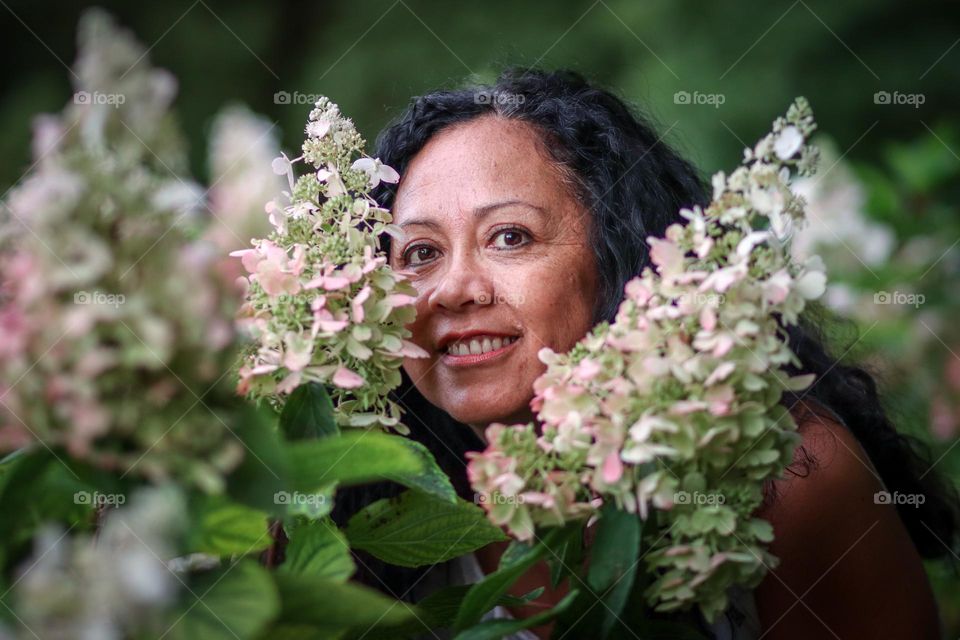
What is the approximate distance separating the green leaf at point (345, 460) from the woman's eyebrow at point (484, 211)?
1.51 feet

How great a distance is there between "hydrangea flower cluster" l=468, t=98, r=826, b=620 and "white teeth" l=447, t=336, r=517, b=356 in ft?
1.01

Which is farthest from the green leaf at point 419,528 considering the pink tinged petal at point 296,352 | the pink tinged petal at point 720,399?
the pink tinged petal at point 720,399

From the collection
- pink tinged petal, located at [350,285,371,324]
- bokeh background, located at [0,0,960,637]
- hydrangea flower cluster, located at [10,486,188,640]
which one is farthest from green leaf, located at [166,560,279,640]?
bokeh background, located at [0,0,960,637]

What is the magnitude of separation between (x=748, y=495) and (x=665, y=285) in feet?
0.55

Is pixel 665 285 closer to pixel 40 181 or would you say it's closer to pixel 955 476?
pixel 40 181

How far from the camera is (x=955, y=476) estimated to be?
161 centimetres

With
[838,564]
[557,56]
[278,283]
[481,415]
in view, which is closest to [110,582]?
[278,283]

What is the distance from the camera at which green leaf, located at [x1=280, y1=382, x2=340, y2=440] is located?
79 centimetres

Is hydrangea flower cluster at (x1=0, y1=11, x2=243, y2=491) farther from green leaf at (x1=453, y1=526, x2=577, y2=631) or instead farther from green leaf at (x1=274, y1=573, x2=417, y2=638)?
green leaf at (x1=453, y1=526, x2=577, y2=631)

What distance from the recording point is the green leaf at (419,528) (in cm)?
85

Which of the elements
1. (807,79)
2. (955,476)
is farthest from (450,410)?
(807,79)

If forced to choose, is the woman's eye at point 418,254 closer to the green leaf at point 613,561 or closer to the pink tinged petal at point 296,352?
the pink tinged petal at point 296,352

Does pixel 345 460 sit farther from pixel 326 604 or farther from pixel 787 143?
pixel 787 143

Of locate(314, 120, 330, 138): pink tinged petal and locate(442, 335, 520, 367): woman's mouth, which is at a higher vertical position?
locate(314, 120, 330, 138): pink tinged petal
